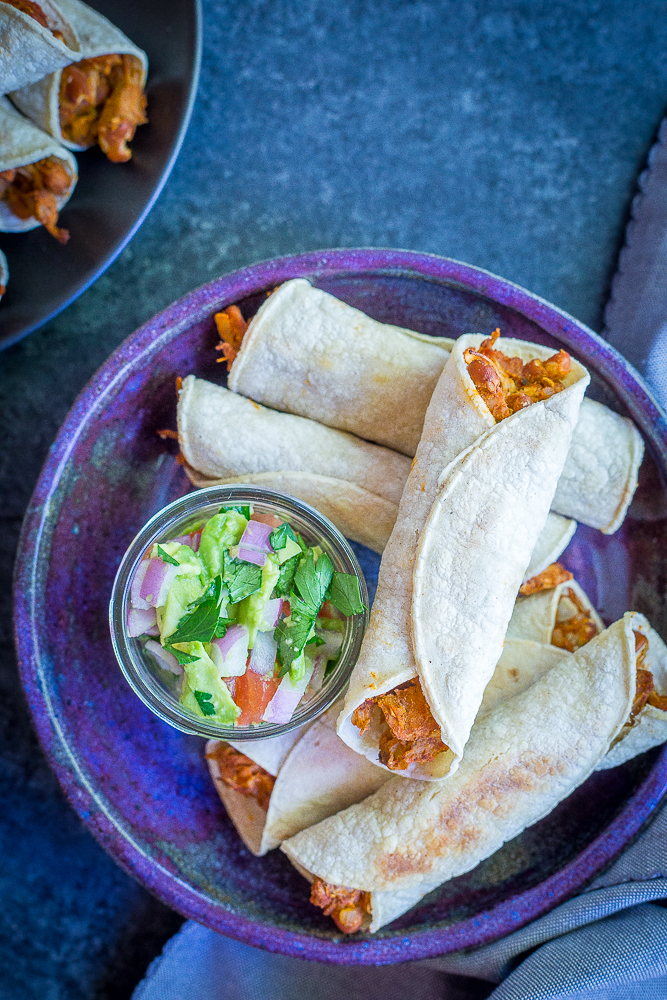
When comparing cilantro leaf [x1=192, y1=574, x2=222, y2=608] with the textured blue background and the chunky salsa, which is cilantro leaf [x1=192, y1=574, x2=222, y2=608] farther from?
the textured blue background

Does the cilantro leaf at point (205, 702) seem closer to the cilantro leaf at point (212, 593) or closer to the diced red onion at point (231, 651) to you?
the diced red onion at point (231, 651)

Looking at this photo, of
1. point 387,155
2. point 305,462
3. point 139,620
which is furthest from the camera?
point 387,155

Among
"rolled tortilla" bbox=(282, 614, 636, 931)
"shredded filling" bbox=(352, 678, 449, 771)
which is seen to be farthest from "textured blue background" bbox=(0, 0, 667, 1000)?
"shredded filling" bbox=(352, 678, 449, 771)

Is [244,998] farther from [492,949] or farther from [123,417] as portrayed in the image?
[123,417]

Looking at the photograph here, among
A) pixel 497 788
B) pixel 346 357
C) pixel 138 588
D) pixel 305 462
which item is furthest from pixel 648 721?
pixel 138 588

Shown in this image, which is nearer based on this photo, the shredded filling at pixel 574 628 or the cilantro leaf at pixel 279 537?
the cilantro leaf at pixel 279 537

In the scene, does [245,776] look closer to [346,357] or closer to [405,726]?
[405,726]

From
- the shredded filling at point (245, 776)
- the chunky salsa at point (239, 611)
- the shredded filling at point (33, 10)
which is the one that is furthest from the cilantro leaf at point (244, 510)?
the shredded filling at point (33, 10)
